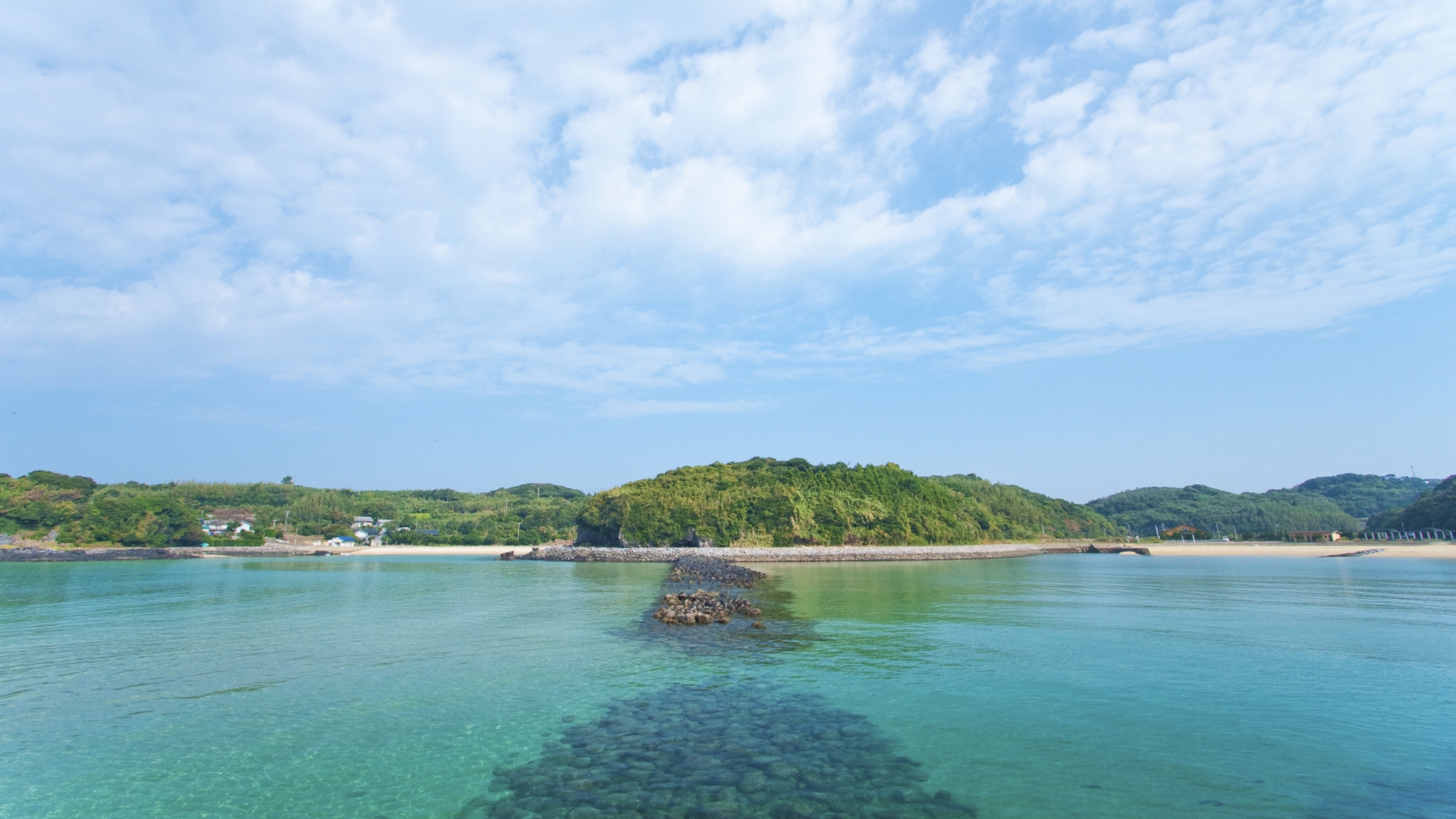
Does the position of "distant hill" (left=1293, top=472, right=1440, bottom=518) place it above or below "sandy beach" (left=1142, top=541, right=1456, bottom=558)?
above

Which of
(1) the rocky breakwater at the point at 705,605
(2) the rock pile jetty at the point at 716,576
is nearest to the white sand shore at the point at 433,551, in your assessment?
(2) the rock pile jetty at the point at 716,576

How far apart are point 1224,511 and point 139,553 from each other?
6993 inches

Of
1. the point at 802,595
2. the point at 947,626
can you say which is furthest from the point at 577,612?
the point at 947,626

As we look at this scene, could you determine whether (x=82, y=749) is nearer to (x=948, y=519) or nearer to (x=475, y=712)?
(x=475, y=712)

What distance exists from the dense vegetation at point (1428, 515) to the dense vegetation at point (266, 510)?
129353 mm

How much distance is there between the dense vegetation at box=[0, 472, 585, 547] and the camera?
79438mm

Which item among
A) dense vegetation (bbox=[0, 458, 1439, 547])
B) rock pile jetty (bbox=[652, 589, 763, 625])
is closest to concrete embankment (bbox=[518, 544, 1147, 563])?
dense vegetation (bbox=[0, 458, 1439, 547])

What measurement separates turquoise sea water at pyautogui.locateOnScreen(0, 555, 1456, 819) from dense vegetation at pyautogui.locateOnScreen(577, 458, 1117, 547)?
51865 mm

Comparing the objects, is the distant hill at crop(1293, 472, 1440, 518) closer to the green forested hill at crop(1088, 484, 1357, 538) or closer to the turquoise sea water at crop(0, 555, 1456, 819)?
the green forested hill at crop(1088, 484, 1357, 538)

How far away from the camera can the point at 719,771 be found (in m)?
8.40

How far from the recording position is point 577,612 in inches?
1009

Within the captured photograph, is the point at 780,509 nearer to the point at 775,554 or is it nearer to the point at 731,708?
the point at 775,554

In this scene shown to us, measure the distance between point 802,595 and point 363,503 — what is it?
5062 inches

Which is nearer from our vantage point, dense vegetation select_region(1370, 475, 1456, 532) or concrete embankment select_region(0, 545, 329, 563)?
concrete embankment select_region(0, 545, 329, 563)
